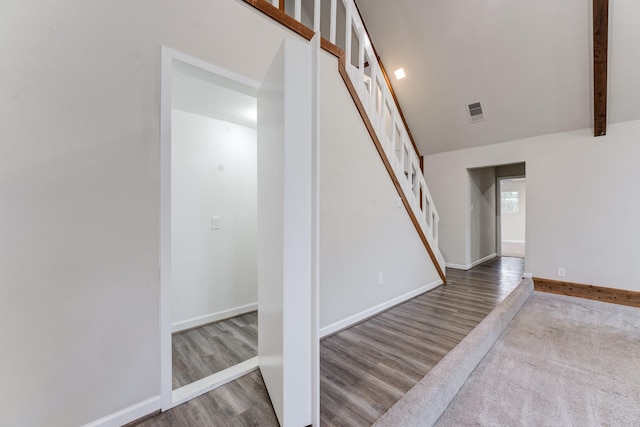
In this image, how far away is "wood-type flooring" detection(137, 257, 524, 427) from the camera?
1.39m

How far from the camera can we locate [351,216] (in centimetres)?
254

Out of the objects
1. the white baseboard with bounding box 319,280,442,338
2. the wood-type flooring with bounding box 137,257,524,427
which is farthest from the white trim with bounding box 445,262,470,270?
the white baseboard with bounding box 319,280,442,338

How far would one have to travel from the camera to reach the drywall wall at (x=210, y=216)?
2430 mm

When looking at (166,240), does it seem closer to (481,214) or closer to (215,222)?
(215,222)

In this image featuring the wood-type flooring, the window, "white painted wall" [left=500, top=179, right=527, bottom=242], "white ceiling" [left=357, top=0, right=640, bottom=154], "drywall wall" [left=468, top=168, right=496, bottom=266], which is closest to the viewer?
the wood-type flooring

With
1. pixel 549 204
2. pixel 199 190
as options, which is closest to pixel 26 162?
pixel 199 190

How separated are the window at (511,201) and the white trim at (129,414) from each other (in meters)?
11.6

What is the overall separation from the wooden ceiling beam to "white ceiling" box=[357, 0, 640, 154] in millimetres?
137

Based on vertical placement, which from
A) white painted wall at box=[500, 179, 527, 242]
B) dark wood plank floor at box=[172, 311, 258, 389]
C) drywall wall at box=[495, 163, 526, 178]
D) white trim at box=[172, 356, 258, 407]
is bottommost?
dark wood plank floor at box=[172, 311, 258, 389]

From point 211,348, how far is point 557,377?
2600 mm

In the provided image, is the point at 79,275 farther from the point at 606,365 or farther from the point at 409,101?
the point at 409,101

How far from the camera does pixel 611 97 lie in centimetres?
306

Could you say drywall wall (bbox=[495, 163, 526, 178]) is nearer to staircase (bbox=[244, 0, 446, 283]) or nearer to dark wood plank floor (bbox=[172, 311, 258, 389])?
staircase (bbox=[244, 0, 446, 283])

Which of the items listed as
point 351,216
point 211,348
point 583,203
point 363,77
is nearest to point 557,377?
point 351,216
